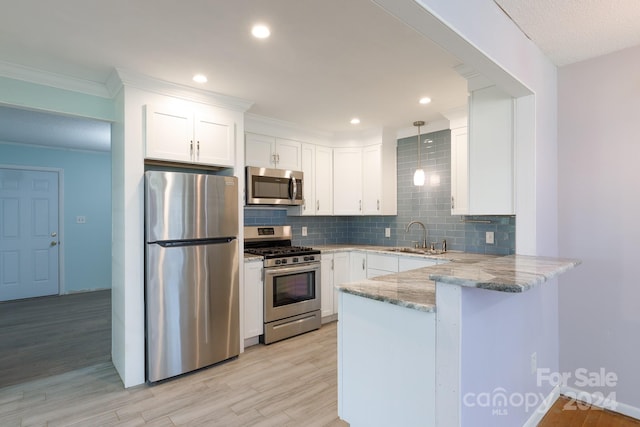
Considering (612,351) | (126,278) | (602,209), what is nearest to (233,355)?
(126,278)

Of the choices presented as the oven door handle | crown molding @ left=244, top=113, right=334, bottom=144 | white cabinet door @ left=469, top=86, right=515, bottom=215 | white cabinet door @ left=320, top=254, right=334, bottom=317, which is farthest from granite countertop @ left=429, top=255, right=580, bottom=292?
crown molding @ left=244, top=113, right=334, bottom=144

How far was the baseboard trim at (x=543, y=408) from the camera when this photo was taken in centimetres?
206

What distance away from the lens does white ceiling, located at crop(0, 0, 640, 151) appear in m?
1.79

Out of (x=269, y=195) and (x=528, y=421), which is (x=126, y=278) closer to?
(x=269, y=195)

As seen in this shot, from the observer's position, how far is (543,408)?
2.21m

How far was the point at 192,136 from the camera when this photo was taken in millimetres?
2955

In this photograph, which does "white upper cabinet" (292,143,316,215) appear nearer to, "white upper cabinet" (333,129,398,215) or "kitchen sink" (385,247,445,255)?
"white upper cabinet" (333,129,398,215)

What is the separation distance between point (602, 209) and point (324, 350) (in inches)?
101

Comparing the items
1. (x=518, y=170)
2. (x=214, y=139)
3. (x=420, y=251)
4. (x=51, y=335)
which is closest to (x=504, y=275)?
(x=518, y=170)

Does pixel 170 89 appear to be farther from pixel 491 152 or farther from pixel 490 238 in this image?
pixel 490 238

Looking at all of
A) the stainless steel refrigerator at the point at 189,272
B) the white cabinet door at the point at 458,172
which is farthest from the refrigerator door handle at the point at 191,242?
the white cabinet door at the point at 458,172

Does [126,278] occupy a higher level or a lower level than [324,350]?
higher

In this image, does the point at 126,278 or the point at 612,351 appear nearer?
the point at 612,351

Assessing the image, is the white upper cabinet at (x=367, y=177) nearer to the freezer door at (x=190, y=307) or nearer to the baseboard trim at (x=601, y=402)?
the freezer door at (x=190, y=307)
